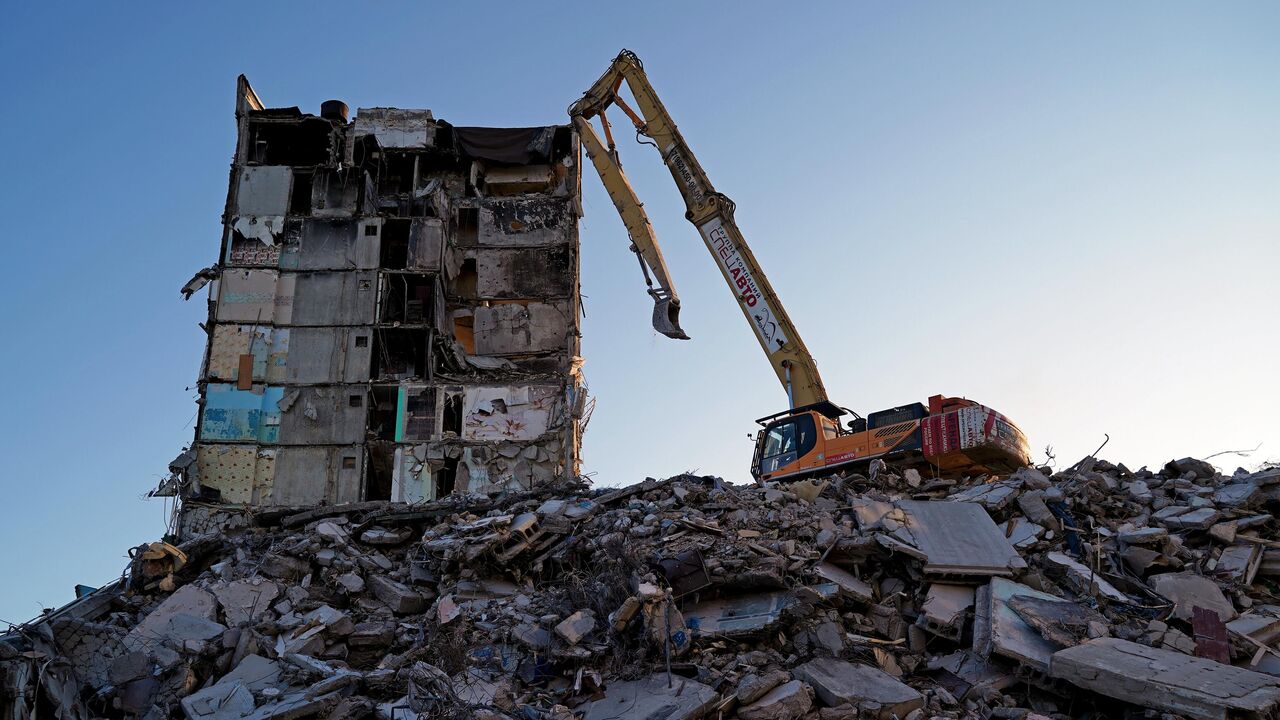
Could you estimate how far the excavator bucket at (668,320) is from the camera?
665 inches

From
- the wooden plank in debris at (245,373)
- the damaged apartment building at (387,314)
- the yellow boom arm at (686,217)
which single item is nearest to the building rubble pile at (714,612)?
the yellow boom arm at (686,217)

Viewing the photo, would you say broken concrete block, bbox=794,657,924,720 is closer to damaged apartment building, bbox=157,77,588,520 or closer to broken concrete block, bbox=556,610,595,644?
broken concrete block, bbox=556,610,595,644

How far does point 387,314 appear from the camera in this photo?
25.2 meters

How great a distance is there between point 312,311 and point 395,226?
327cm

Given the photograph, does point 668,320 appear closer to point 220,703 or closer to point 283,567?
point 283,567

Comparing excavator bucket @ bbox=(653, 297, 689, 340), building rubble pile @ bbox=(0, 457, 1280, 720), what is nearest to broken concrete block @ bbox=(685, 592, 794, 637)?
building rubble pile @ bbox=(0, 457, 1280, 720)

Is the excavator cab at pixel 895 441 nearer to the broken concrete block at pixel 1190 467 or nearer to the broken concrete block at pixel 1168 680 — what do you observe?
the broken concrete block at pixel 1190 467

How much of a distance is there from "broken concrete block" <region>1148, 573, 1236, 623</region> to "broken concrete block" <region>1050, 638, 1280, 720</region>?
108cm

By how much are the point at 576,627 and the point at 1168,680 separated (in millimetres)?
4656

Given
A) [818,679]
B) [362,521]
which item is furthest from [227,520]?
[818,679]

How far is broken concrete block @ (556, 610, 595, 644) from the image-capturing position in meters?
8.27

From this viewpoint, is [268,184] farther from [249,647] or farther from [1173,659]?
[1173,659]

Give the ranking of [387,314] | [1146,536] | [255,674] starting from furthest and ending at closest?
[387,314], [1146,536], [255,674]

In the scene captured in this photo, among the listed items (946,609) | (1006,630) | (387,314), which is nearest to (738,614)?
(946,609)
